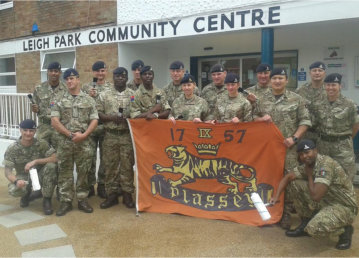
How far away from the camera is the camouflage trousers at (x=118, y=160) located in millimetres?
4707

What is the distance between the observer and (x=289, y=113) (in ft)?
13.0

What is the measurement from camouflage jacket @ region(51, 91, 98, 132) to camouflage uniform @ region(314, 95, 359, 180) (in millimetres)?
2803

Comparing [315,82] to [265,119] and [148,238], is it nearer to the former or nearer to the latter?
[265,119]

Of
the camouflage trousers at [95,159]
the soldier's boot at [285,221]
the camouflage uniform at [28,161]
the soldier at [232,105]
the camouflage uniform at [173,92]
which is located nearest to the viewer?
the soldier's boot at [285,221]

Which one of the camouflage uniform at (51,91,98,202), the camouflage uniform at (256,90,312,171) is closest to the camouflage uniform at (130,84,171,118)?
the camouflage uniform at (51,91,98,202)

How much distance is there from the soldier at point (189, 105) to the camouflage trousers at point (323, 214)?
1.47 metres

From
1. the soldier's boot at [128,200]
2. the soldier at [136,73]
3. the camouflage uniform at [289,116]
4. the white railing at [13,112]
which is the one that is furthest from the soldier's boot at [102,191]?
the white railing at [13,112]

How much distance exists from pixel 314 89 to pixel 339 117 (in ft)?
1.82

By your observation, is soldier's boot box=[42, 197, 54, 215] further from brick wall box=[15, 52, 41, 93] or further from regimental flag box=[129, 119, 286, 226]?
brick wall box=[15, 52, 41, 93]

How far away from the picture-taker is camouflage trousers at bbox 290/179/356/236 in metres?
3.23

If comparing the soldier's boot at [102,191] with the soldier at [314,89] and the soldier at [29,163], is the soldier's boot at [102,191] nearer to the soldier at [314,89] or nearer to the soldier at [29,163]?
the soldier at [29,163]

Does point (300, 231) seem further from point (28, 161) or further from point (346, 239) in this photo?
point (28, 161)

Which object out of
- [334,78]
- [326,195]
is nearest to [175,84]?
[334,78]

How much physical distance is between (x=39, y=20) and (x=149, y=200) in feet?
23.3
